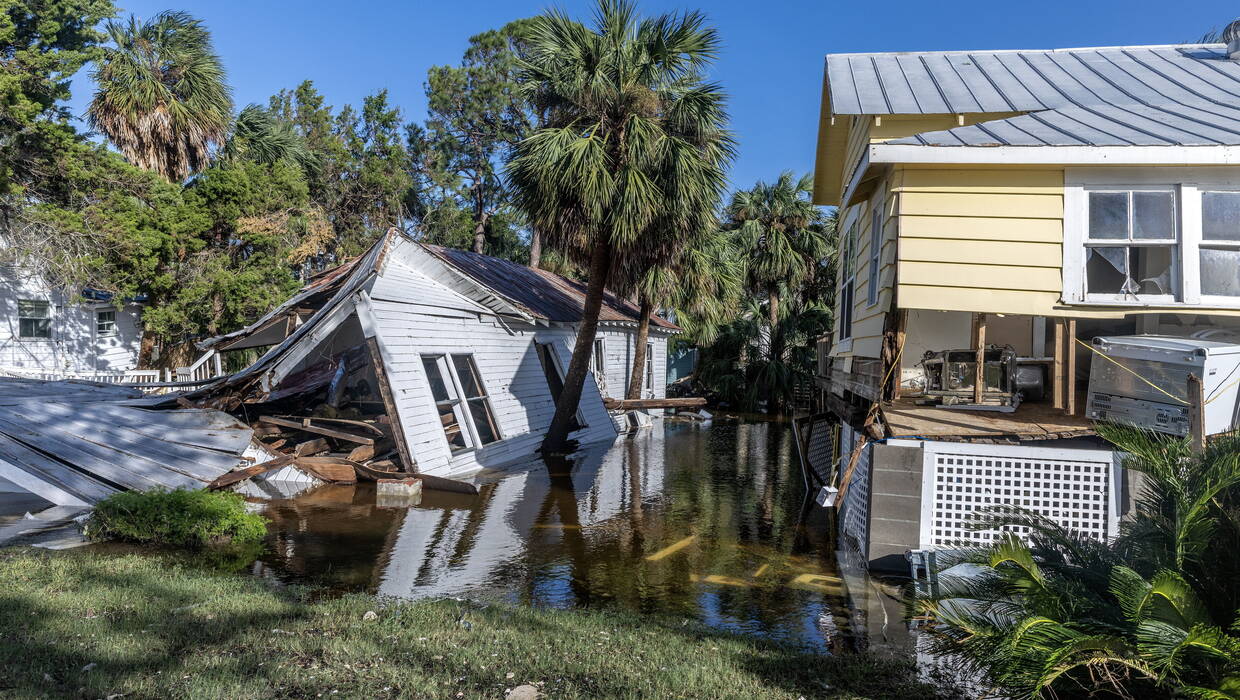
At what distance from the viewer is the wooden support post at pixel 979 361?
25.7ft

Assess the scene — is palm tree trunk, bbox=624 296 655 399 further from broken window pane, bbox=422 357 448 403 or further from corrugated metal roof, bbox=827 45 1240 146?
corrugated metal roof, bbox=827 45 1240 146

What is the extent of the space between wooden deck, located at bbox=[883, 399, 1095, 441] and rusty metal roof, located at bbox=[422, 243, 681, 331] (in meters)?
9.49

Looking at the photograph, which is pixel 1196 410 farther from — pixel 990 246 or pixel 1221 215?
pixel 1221 215

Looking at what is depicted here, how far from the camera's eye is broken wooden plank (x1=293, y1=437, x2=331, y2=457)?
39.4 ft

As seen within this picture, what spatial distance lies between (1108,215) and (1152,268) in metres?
1.17

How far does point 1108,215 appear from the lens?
7.69 meters

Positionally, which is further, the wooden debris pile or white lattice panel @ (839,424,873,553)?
the wooden debris pile

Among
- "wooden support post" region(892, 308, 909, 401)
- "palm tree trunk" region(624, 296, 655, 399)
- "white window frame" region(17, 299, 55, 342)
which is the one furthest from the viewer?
"palm tree trunk" region(624, 296, 655, 399)

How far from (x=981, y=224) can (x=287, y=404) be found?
472 inches

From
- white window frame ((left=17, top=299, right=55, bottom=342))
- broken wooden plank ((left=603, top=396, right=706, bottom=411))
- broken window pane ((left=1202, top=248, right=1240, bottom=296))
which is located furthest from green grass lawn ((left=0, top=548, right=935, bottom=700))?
white window frame ((left=17, top=299, right=55, bottom=342))

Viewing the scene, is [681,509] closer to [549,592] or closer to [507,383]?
[549,592]

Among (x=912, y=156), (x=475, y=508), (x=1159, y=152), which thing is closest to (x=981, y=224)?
(x=912, y=156)

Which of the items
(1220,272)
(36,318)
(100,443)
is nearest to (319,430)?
(100,443)

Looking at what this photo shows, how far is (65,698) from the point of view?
12.7 ft
